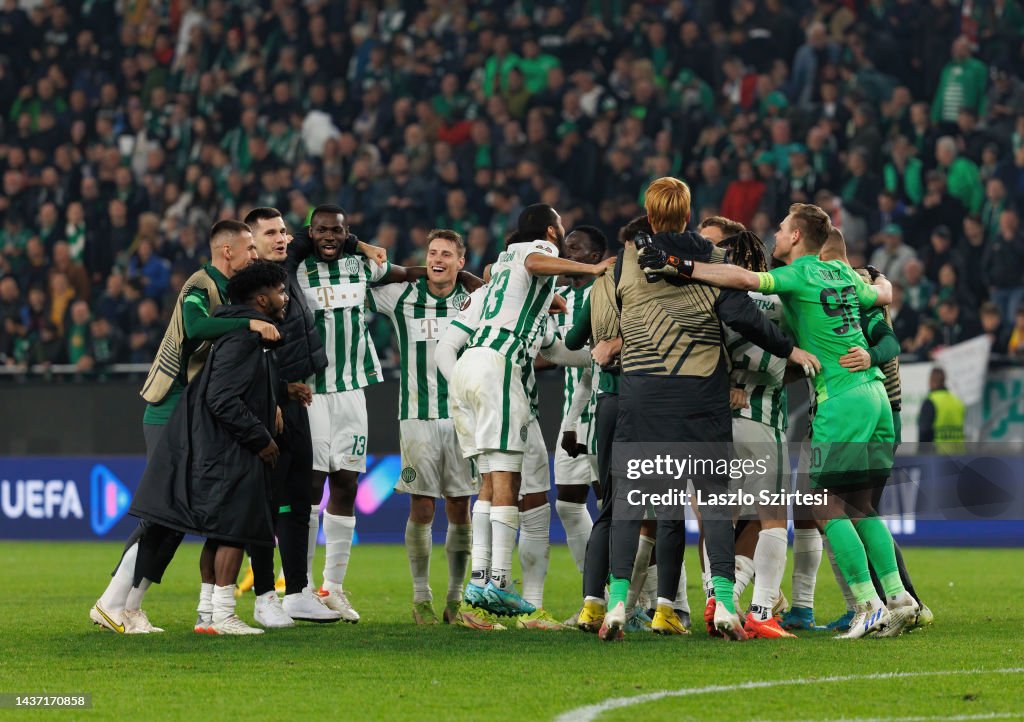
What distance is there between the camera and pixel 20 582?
11.7m

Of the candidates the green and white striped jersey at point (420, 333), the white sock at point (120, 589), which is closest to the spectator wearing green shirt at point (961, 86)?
the green and white striped jersey at point (420, 333)

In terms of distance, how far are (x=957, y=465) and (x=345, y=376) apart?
7408mm

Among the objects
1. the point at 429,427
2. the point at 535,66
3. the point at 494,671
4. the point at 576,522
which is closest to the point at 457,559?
the point at 576,522

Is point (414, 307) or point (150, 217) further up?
point (150, 217)

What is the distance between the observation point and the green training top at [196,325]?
7.79 meters

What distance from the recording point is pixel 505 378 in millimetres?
8102

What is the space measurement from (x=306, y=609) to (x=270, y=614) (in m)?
0.25

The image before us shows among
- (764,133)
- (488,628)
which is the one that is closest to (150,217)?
(764,133)

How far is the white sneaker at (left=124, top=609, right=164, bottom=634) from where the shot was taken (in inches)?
313

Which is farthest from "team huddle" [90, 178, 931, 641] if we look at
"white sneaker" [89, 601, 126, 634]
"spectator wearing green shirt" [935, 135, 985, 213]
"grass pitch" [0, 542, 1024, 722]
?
"spectator wearing green shirt" [935, 135, 985, 213]

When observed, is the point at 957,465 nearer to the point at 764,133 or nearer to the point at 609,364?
the point at 764,133

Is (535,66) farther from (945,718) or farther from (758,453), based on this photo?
(945,718)

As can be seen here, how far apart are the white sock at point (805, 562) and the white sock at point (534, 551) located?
4.32ft

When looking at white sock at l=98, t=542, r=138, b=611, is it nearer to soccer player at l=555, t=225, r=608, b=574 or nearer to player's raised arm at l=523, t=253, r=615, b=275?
soccer player at l=555, t=225, r=608, b=574
